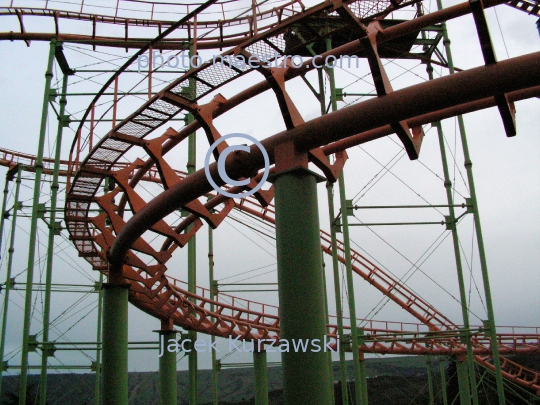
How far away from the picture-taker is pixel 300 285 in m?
5.23

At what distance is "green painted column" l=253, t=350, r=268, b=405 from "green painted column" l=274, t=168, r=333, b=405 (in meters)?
12.2

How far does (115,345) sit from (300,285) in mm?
5969

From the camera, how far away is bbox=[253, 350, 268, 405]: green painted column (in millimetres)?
17125

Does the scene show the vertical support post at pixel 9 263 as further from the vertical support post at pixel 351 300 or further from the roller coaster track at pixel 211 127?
the vertical support post at pixel 351 300

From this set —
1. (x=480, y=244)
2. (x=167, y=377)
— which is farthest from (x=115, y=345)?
(x=480, y=244)

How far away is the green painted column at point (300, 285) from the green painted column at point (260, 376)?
12.2 metres

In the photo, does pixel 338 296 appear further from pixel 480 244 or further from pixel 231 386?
pixel 231 386

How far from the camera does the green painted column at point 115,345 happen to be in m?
9.92

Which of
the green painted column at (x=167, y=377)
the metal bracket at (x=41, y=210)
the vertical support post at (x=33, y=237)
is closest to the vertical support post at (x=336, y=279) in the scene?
the green painted column at (x=167, y=377)

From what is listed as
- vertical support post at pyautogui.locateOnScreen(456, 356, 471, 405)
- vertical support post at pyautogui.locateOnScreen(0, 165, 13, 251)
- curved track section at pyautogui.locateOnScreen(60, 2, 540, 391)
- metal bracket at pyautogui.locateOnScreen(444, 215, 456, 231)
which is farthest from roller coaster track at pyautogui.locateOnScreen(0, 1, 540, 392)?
vertical support post at pyautogui.locateOnScreen(0, 165, 13, 251)

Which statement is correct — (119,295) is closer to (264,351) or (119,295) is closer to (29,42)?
(264,351)

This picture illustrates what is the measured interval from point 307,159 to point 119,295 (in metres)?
6.03

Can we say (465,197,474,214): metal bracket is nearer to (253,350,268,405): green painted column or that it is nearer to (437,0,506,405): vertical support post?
(437,0,506,405): vertical support post

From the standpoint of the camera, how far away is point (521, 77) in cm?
472
